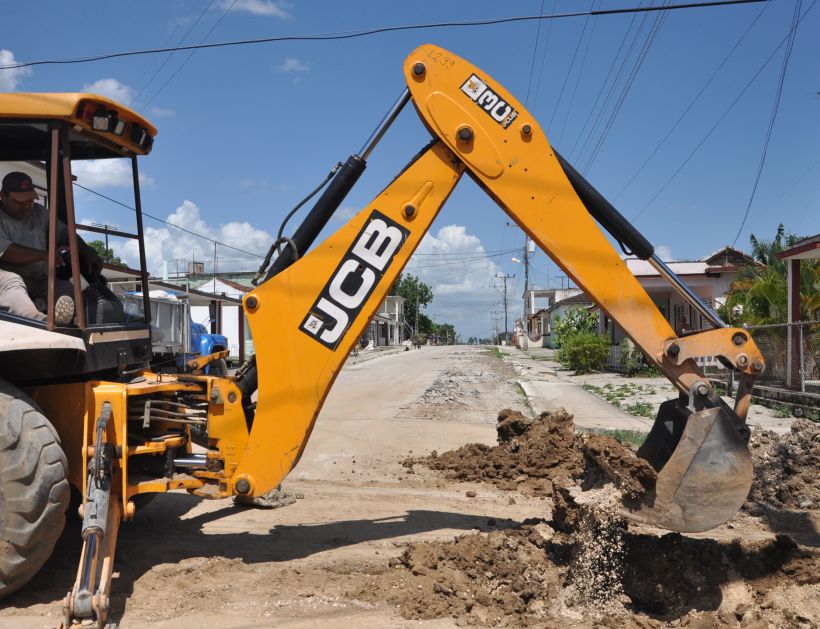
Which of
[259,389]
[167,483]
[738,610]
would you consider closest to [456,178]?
[259,389]

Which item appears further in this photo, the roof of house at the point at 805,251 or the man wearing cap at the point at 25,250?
the roof of house at the point at 805,251

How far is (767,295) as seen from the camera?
1750 cm

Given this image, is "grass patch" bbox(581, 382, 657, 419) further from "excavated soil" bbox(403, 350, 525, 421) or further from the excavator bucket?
the excavator bucket

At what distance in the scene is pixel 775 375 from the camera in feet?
51.5

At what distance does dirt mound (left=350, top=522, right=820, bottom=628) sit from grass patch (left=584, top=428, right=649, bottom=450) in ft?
17.9

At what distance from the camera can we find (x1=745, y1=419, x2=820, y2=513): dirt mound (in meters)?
6.76

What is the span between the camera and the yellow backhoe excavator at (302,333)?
4.34 meters

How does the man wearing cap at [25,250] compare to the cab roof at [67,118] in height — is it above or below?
below

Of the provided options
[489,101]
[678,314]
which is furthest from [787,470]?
[678,314]

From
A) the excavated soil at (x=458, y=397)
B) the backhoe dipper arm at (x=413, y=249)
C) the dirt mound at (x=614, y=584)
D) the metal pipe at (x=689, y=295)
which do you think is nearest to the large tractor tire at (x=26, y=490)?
the backhoe dipper arm at (x=413, y=249)

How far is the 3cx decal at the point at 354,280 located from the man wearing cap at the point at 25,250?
1.54 m

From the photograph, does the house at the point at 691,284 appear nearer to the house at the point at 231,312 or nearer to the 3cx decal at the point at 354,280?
the house at the point at 231,312

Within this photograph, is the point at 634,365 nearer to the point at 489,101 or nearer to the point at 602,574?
the point at 602,574

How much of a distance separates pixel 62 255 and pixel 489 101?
9.86ft
